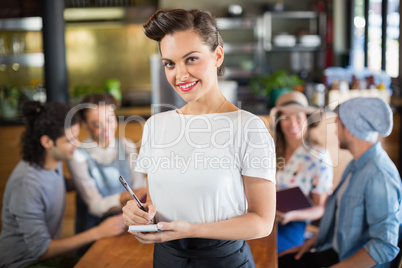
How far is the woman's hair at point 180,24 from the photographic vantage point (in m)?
1.08

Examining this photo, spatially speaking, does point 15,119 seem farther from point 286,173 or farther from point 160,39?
point 160,39

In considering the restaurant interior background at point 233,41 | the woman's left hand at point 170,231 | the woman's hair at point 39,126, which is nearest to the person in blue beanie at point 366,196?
the woman's left hand at point 170,231

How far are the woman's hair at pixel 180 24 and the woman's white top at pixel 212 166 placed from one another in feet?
0.67

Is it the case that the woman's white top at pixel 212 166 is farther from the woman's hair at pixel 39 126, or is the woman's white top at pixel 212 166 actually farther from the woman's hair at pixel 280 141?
the woman's hair at pixel 280 141

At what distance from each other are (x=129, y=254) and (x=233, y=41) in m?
6.23

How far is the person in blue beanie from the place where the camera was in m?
A: 1.79

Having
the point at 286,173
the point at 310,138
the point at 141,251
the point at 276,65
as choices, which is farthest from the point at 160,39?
the point at 276,65

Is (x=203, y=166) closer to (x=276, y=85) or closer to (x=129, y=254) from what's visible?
(x=129, y=254)

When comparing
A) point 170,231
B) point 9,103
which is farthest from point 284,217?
point 9,103

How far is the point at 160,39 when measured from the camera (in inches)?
43.8

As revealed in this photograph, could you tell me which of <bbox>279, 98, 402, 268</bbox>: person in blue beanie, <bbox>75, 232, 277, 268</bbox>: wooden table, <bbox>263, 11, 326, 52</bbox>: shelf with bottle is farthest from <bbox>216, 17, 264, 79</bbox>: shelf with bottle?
<bbox>75, 232, 277, 268</bbox>: wooden table

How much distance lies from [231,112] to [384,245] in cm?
102

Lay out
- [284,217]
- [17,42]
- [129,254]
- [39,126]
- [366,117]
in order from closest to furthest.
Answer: [129,254]
[366,117]
[39,126]
[284,217]
[17,42]

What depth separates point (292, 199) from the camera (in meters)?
2.10
